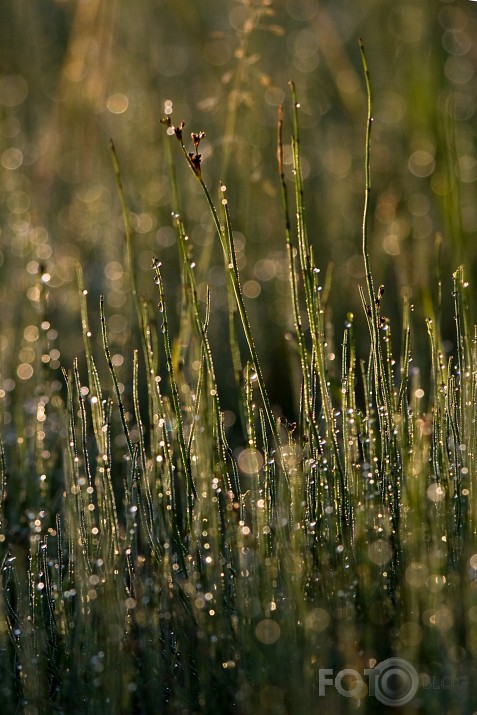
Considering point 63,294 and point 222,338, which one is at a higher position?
point 63,294

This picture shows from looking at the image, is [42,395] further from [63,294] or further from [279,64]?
[279,64]

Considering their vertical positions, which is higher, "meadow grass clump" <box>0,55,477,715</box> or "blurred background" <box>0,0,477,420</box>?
"blurred background" <box>0,0,477,420</box>

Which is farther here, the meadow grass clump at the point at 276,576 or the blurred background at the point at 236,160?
the blurred background at the point at 236,160

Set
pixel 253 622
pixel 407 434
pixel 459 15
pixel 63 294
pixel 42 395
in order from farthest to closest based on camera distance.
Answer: pixel 459 15 → pixel 63 294 → pixel 42 395 → pixel 407 434 → pixel 253 622

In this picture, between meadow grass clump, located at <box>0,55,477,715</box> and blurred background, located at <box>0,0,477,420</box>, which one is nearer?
meadow grass clump, located at <box>0,55,477,715</box>

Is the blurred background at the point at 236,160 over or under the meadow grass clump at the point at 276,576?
over

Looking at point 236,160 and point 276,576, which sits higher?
point 236,160

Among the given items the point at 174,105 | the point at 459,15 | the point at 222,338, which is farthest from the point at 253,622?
the point at 459,15

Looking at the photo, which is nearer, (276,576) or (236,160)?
(276,576)
